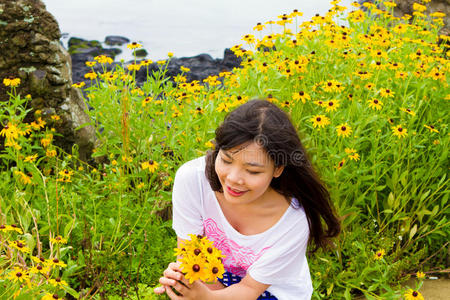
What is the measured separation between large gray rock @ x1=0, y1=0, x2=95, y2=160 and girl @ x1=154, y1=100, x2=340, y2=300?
1.94 meters

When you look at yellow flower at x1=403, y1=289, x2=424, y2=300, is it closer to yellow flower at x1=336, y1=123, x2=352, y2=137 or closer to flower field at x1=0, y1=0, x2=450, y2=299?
flower field at x1=0, y1=0, x2=450, y2=299

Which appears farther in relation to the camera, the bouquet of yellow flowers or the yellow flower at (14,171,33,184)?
the yellow flower at (14,171,33,184)

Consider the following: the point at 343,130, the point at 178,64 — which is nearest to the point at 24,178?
the point at 343,130

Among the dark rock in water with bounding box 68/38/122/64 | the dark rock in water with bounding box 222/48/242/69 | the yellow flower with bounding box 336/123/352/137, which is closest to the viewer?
the yellow flower with bounding box 336/123/352/137

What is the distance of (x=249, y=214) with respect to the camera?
1762 millimetres

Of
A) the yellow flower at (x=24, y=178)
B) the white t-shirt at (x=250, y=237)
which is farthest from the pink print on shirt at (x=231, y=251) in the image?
the yellow flower at (x=24, y=178)

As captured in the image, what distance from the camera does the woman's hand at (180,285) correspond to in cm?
136

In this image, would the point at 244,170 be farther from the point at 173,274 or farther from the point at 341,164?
the point at 341,164

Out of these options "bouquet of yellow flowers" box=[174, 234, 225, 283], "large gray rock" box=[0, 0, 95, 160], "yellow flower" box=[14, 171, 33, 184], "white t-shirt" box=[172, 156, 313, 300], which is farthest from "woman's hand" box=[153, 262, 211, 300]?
"large gray rock" box=[0, 0, 95, 160]

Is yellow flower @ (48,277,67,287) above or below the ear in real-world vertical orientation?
below

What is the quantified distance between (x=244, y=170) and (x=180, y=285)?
416 mm

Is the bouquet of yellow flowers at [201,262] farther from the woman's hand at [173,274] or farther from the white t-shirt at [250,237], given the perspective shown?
the white t-shirt at [250,237]

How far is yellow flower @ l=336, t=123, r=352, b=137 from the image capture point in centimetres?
229

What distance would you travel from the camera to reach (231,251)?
6.00 ft
